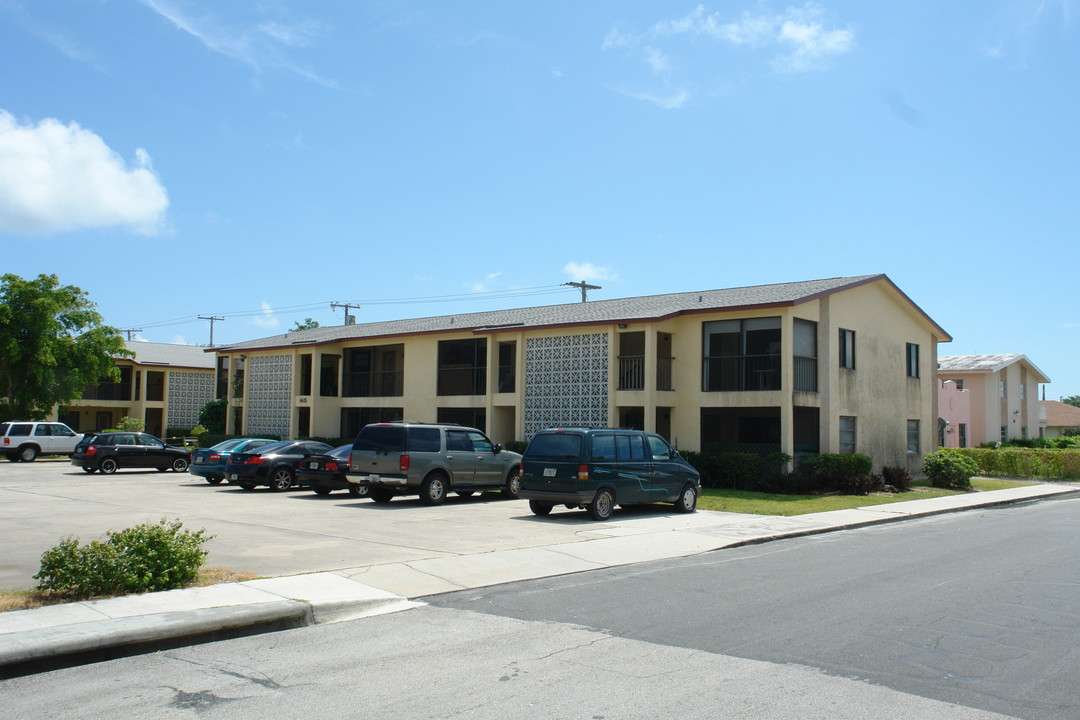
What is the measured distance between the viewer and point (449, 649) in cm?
736

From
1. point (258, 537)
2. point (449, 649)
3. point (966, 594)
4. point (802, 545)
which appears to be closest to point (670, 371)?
point (802, 545)

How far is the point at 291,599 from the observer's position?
8.89 metres

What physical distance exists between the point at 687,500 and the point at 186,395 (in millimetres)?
40116

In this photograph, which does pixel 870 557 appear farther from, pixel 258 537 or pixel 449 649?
pixel 258 537

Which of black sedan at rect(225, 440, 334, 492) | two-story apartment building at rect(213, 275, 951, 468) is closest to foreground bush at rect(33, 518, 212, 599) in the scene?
black sedan at rect(225, 440, 334, 492)

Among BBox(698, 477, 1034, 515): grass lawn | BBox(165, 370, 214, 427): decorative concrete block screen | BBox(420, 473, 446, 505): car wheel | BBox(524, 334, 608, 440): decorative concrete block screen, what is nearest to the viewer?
BBox(420, 473, 446, 505): car wheel

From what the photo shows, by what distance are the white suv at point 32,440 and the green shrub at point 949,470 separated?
3143cm

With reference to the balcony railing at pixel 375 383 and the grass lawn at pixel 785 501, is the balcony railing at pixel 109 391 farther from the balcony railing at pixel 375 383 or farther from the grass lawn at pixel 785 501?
the grass lawn at pixel 785 501

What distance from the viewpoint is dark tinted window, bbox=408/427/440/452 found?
19406 millimetres

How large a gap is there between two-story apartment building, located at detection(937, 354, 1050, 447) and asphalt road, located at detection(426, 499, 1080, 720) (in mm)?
34960

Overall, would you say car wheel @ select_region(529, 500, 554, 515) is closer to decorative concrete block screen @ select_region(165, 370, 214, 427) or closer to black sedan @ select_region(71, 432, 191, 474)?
black sedan @ select_region(71, 432, 191, 474)

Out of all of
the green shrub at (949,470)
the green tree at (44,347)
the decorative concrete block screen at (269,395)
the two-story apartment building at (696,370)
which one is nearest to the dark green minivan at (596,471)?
the two-story apartment building at (696,370)

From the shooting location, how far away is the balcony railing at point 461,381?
1257 inches

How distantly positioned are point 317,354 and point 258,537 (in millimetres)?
23346
